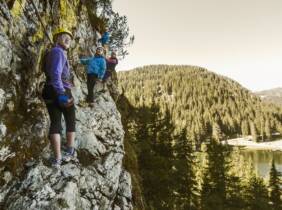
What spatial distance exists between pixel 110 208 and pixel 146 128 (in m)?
24.1

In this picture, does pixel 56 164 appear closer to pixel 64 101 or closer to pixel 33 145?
pixel 33 145

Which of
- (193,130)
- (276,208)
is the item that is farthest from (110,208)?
(193,130)

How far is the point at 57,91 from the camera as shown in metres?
8.39

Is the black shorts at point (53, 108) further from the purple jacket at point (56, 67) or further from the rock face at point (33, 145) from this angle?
the rock face at point (33, 145)

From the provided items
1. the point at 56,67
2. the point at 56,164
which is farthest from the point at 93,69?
the point at 56,164

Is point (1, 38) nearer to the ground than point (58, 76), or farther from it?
farther from it

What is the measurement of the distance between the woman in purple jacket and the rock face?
2.24 ft

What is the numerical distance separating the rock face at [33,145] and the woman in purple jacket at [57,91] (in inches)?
26.9

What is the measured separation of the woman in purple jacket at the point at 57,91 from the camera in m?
8.39

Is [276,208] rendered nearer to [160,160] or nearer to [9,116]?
[160,160]

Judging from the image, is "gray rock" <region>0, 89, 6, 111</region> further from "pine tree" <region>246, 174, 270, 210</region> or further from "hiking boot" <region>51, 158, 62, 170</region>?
"pine tree" <region>246, 174, 270, 210</region>

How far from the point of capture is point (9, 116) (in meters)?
8.54

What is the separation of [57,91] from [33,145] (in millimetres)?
1740

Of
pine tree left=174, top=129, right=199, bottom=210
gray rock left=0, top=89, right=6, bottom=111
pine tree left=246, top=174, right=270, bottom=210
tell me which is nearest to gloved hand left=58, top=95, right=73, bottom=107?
gray rock left=0, top=89, right=6, bottom=111
